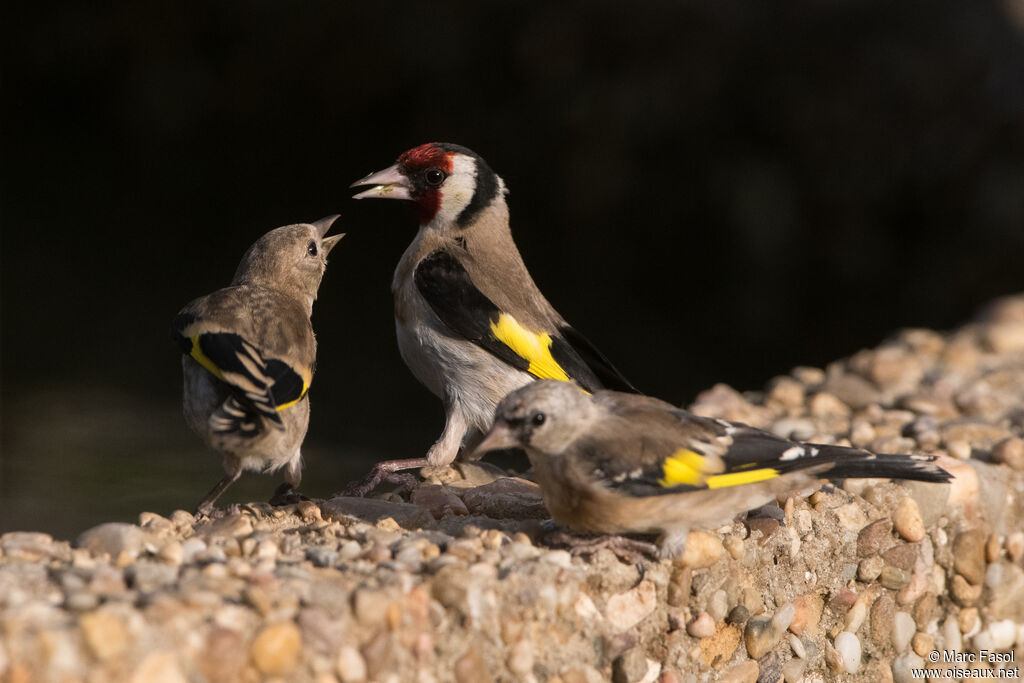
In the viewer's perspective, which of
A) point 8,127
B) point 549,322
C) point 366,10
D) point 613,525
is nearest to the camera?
point 613,525

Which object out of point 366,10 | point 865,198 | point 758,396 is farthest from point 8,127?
point 758,396

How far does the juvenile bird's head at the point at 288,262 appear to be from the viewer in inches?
145

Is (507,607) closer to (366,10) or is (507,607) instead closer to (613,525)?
(613,525)

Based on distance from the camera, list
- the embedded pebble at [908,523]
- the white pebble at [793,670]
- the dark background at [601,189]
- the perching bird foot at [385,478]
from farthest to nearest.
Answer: the dark background at [601,189] → the perching bird foot at [385,478] → the embedded pebble at [908,523] → the white pebble at [793,670]

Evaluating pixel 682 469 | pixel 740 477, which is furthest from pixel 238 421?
pixel 740 477

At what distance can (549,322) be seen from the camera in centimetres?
403

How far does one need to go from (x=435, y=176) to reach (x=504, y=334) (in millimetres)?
658

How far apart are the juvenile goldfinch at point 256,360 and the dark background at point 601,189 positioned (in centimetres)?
236

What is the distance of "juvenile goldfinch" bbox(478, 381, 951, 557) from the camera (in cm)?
293

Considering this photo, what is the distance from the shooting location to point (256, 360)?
126 inches

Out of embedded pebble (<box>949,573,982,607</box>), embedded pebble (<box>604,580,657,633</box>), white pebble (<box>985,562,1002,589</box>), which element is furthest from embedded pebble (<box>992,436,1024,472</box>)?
embedded pebble (<box>604,580,657,633</box>)

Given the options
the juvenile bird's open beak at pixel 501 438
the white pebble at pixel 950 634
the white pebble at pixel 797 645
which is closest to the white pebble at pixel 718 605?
the white pebble at pixel 797 645

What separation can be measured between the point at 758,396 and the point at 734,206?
3.65 m

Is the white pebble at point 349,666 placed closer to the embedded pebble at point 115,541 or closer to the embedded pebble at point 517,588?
the embedded pebble at point 517,588
